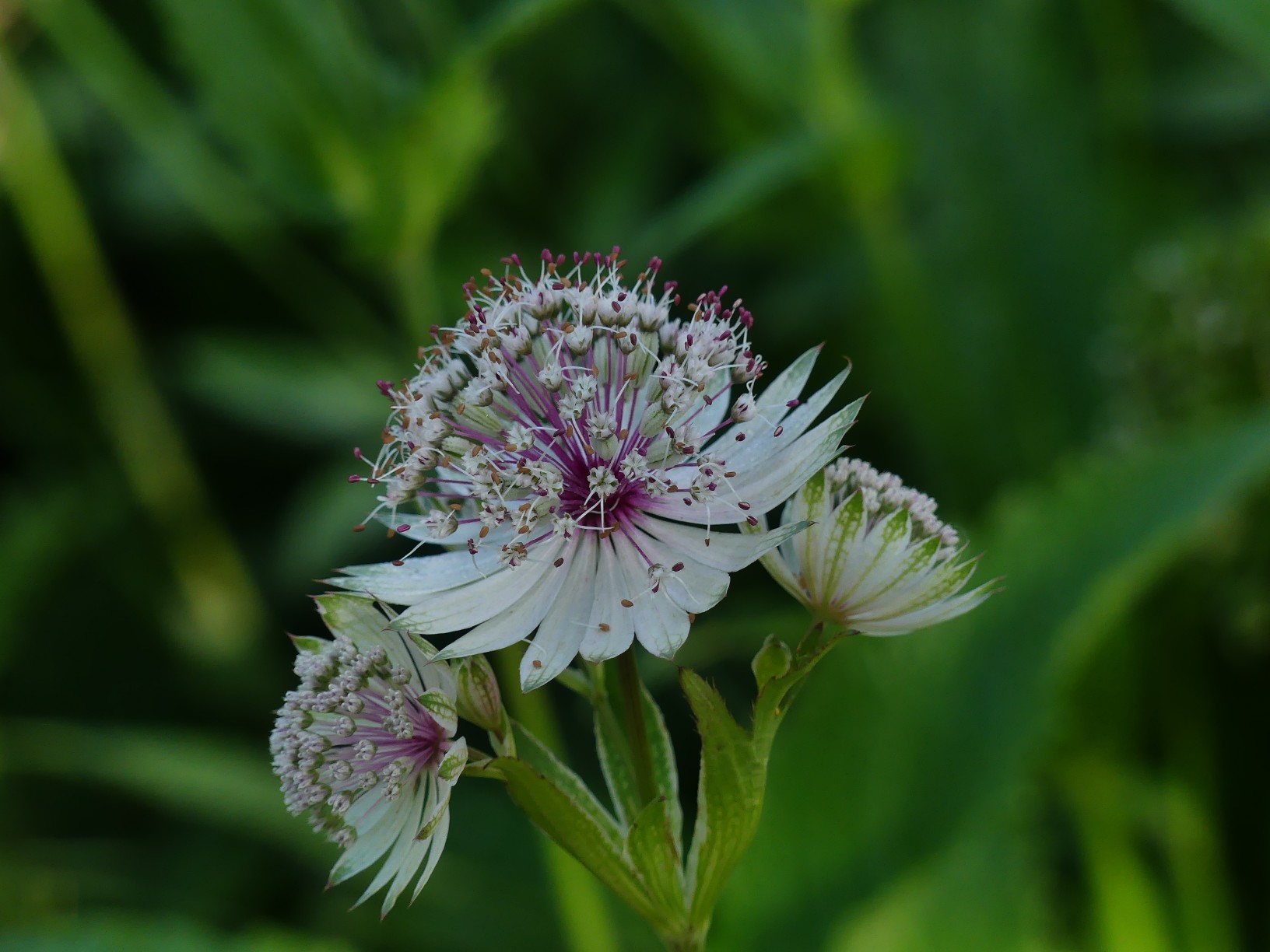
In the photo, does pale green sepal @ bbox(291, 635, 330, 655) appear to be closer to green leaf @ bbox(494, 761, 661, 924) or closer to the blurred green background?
green leaf @ bbox(494, 761, 661, 924)

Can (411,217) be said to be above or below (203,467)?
below

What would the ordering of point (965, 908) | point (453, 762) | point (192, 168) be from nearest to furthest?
1. point (453, 762)
2. point (965, 908)
3. point (192, 168)

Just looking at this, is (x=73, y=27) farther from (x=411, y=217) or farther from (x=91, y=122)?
(x=411, y=217)

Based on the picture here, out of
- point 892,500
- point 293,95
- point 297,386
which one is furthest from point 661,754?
point 297,386

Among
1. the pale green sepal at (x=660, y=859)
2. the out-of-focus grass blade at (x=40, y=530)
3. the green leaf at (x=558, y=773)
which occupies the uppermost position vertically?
the out-of-focus grass blade at (x=40, y=530)

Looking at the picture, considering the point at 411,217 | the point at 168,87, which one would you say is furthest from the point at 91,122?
the point at 411,217

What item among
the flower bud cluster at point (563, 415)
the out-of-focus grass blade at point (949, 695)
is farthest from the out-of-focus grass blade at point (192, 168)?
the flower bud cluster at point (563, 415)

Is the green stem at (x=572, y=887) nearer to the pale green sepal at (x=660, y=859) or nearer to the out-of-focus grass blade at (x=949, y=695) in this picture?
the out-of-focus grass blade at (x=949, y=695)

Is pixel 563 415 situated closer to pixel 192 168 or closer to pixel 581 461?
pixel 581 461
